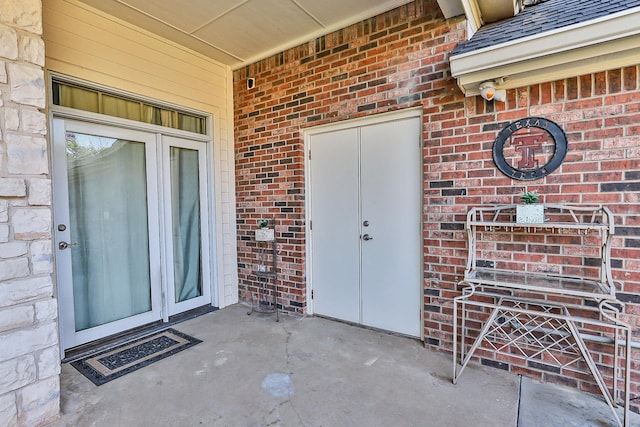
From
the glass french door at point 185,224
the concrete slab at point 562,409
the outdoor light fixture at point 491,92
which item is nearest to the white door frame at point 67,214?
the glass french door at point 185,224

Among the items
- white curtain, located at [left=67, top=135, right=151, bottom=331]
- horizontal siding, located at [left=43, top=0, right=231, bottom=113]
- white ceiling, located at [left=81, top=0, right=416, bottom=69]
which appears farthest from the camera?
white curtain, located at [left=67, top=135, right=151, bottom=331]

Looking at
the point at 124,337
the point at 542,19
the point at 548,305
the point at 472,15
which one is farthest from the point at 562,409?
the point at 124,337

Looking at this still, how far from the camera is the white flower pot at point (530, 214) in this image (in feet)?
6.70

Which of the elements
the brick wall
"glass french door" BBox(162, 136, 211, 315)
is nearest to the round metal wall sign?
the brick wall

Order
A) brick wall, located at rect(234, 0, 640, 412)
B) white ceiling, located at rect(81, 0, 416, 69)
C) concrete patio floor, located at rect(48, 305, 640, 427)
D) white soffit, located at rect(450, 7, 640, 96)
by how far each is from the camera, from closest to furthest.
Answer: white soffit, located at rect(450, 7, 640, 96), concrete patio floor, located at rect(48, 305, 640, 427), brick wall, located at rect(234, 0, 640, 412), white ceiling, located at rect(81, 0, 416, 69)

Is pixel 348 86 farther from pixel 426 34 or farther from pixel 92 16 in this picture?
pixel 92 16

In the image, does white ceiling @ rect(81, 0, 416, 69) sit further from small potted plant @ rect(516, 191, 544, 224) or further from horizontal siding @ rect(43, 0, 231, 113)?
small potted plant @ rect(516, 191, 544, 224)

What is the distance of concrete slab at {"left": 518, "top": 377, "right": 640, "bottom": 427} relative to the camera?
1822 mm

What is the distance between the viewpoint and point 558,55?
1902 mm

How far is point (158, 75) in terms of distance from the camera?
3.29 meters

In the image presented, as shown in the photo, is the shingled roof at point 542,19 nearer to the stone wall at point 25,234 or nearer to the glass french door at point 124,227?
the stone wall at point 25,234

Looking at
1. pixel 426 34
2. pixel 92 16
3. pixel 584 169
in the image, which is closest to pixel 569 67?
pixel 584 169

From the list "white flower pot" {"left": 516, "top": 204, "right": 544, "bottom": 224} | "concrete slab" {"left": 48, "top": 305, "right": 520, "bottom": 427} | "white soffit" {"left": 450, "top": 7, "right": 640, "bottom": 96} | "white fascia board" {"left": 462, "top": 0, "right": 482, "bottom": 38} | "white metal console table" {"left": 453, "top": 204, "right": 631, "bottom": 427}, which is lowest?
"concrete slab" {"left": 48, "top": 305, "right": 520, "bottom": 427}

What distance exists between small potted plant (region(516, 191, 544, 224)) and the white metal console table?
4 centimetres
